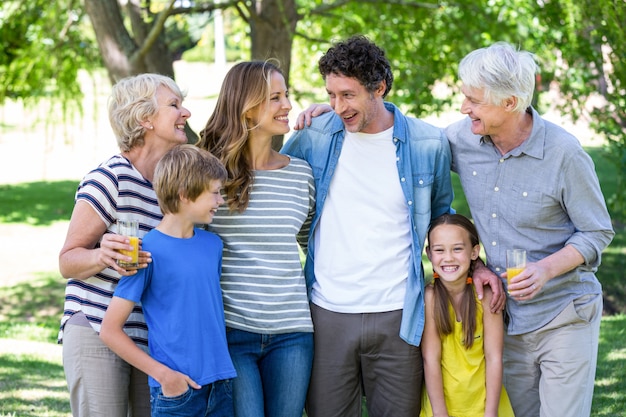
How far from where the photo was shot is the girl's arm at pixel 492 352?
3.64 metres

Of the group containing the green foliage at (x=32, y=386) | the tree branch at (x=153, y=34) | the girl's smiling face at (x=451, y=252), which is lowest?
the green foliage at (x=32, y=386)

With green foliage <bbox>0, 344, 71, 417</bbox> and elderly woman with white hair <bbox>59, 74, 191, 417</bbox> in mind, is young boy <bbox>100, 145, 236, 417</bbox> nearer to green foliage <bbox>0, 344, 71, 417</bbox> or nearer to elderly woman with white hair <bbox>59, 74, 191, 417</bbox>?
elderly woman with white hair <bbox>59, 74, 191, 417</bbox>

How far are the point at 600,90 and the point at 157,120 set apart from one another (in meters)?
6.34

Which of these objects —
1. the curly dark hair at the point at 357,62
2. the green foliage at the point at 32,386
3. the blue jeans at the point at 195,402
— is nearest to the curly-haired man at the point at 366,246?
the curly dark hair at the point at 357,62

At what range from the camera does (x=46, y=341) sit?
26.4 ft

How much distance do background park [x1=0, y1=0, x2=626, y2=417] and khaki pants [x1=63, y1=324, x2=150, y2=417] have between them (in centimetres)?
222

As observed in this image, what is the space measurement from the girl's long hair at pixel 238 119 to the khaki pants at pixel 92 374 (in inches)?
30.4

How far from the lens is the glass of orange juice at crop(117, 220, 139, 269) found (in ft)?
9.84

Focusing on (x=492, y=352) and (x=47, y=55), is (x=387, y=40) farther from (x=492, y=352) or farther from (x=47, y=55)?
(x=492, y=352)

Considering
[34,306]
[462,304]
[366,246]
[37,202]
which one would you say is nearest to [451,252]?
[462,304]

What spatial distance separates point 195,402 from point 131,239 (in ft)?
2.18

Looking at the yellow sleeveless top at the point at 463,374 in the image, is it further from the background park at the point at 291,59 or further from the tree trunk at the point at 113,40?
the tree trunk at the point at 113,40

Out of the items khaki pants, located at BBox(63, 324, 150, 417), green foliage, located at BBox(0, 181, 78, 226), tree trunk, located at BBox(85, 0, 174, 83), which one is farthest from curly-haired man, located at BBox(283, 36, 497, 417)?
green foliage, located at BBox(0, 181, 78, 226)

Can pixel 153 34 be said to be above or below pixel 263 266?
above
